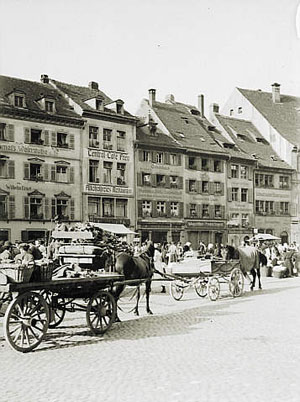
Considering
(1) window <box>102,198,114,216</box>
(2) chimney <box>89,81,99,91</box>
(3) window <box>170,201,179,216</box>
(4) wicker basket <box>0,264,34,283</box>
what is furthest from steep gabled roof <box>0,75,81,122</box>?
(4) wicker basket <box>0,264,34,283</box>

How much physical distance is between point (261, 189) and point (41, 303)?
1378 inches

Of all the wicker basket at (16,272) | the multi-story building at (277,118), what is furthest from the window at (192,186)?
the wicker basket at (16,272)

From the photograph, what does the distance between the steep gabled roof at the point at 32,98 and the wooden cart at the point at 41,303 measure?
21.6m

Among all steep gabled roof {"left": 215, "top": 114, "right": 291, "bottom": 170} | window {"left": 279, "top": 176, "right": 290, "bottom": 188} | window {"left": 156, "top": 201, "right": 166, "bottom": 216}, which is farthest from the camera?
steep gabled roof {"left": 215, "top": 114, "right": 291, "bottom": 170}

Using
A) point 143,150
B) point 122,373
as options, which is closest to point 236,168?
point 143,150

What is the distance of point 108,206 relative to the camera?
33438 millimetres

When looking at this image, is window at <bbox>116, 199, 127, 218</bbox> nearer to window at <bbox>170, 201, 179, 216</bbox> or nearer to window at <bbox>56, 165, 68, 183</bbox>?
window at <bbox>56, 165, 68, 183</bbox>

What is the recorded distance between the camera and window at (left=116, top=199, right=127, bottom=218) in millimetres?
33969

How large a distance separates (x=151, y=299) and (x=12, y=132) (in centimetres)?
1713

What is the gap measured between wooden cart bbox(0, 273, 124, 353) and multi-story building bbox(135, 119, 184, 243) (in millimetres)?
25221

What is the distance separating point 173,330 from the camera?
393 inches

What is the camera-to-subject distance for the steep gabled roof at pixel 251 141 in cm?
4272

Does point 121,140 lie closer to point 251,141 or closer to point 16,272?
point 251,141

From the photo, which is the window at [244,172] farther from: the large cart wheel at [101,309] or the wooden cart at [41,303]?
the large cart wheel at [101,309]
